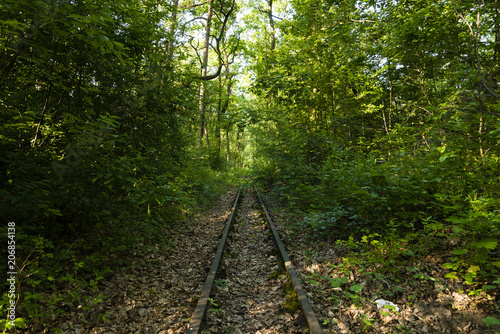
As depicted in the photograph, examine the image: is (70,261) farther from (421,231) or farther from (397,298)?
(421,231)

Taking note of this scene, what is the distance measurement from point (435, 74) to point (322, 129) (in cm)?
449

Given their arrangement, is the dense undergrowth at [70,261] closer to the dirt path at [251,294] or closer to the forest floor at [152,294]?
the forest floor at [152,294]

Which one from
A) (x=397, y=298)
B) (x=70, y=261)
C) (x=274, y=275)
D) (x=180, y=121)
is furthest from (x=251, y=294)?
(x=180, y=121)

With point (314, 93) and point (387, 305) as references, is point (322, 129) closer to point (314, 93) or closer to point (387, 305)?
point (314, 93)

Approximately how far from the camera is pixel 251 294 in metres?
3.89

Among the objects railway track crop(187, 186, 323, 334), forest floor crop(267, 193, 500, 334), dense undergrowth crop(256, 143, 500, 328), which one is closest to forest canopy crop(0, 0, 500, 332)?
dense undergrowth crop(256, 143, 500, 328)

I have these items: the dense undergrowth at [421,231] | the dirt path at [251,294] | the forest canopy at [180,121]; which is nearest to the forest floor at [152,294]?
the dirt path at [251,294]

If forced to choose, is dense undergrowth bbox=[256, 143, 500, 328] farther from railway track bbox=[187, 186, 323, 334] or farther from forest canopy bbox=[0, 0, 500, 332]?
railway track bbox=[187, 186, 323, 334]

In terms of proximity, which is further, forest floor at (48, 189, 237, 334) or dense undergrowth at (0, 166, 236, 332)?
forest floor at (48, 189, 237, 334)

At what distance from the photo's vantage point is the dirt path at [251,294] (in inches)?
120

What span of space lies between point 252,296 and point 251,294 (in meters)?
0.06

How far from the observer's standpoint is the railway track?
298 cm

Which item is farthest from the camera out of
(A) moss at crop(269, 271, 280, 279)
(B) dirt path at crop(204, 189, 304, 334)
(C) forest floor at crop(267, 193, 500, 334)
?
(A) moss at crop(269, 271, 280, 279)

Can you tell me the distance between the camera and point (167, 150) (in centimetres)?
623
